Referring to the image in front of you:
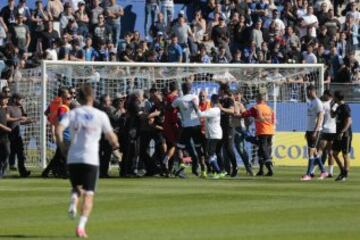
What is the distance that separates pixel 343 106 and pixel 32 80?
31.5 feet

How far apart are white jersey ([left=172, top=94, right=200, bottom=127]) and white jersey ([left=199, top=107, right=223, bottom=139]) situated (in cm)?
24

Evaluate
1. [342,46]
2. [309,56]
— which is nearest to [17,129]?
[309,56]

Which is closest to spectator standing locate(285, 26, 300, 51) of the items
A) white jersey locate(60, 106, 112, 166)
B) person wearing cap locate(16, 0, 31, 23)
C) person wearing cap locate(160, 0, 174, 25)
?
person wearing cap locate(160, 0, 174, 25)

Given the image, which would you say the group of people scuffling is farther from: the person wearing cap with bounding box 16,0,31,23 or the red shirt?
the person wearing cap with bounding box 16,0,31,23

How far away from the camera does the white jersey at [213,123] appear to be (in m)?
29.2

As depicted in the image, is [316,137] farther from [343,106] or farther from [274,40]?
[274,40]

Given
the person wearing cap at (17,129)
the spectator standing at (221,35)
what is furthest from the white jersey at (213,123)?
the spectator standing at (221,35)

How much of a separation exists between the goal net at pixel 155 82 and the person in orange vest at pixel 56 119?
3343 mm

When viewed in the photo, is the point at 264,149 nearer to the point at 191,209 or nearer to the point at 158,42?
the point at 158,42

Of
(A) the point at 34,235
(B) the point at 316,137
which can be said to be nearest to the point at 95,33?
(B) the point at 316,137

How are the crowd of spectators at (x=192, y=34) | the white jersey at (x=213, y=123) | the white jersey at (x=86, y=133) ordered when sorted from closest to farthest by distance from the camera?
the white jersey at (x=86, y=133) → the white jersey at (x=213, y=123) → the crowd of spectators at (x=192, y=34)

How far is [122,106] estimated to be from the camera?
31219mm

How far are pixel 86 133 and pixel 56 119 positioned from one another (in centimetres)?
1144

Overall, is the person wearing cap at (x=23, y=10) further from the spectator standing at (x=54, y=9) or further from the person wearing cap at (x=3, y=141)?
the person wearing cap at (x=3, y=141)
